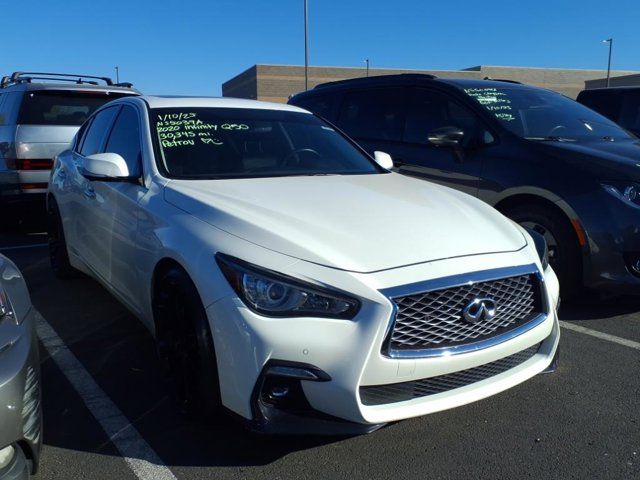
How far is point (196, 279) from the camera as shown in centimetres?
251

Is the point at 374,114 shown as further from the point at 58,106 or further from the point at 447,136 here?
the point at 58,106

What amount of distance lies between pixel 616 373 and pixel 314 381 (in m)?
2.10

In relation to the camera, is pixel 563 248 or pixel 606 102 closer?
pixel 563 248

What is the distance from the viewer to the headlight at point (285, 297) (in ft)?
7.39

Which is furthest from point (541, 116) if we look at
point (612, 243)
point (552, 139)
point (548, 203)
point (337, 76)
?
point (337, 76)

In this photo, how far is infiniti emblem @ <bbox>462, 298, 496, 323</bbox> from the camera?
2399 mm

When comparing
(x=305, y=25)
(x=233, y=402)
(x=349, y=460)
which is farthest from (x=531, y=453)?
(x=305, y=25)

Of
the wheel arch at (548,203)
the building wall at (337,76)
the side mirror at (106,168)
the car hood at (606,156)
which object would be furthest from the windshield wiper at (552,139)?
the building wall at (337,76)

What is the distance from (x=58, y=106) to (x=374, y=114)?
3753 millimetres

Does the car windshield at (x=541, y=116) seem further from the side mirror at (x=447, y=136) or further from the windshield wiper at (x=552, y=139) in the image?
the side mirror at (x=447, y=136)

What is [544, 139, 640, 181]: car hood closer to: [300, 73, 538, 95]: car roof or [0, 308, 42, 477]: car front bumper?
[300, 73, 538, 95]: car roof

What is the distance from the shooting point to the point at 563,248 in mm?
4336

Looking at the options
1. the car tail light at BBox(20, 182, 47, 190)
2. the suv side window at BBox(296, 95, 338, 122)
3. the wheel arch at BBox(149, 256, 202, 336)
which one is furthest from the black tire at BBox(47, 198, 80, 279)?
the suv side window at BBox(296, 95, 338, 122)

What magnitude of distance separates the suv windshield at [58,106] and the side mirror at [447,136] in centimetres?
415
